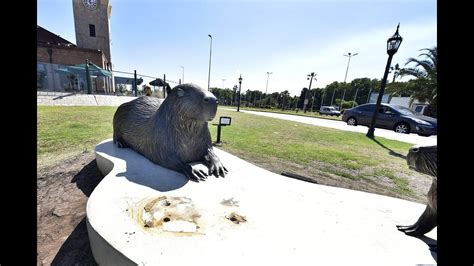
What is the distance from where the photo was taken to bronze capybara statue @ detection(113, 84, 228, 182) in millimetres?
2684

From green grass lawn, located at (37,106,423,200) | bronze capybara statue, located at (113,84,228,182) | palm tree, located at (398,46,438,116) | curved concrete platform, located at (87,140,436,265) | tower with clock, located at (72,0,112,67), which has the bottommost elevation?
green grass lawn, located at (37,106,423,200)

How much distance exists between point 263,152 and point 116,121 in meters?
3.55

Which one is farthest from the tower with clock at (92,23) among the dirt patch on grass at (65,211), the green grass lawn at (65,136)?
the dirt patch on grass at (65,211)

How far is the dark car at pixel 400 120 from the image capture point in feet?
30.3

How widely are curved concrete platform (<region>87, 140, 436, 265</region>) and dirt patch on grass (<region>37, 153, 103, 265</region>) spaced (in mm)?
489

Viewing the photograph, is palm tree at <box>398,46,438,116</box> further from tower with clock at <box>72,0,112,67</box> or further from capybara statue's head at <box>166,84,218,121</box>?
tower with clock at <box>72,0,112,67</box>

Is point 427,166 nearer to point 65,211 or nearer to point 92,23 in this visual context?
point 65,211

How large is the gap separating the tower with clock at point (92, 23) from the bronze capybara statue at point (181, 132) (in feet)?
96.6

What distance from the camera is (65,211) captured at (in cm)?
258

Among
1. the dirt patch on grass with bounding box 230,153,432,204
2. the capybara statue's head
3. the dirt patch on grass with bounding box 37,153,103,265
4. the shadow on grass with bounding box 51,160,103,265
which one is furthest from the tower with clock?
the shadow on grass with bounding box 51,160,103,265

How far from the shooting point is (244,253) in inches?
60.6

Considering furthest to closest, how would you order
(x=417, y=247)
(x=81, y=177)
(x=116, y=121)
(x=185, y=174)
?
(x=116, y=121)
(x=81, y=177)
(x=185, y=174)
(x=417, y=247)
